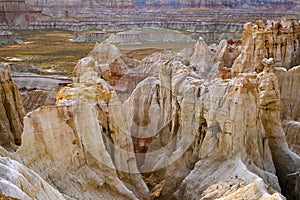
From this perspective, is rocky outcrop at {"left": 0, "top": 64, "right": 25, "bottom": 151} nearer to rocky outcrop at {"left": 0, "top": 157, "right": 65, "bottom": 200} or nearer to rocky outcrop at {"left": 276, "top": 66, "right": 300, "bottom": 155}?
rocky outcrop at {"left": 0, "top": 157, "right": 65, "bottom": 200}

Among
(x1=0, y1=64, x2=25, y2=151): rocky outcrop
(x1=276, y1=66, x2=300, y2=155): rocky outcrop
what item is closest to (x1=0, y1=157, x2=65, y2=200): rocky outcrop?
(x1=0, y1=64, x2=25, y2=151): rocky outcrop

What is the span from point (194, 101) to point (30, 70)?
26.9 m

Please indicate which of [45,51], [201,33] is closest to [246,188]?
[45,51]

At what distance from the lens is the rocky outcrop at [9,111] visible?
34.0ft

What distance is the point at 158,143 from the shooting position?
11.1 meters

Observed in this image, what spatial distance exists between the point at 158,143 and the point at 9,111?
4.15 metres

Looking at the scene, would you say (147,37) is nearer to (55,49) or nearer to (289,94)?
(55,49)

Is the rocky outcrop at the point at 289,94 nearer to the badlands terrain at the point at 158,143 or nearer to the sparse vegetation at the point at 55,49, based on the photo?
the badlands terrain at the point at 158,143

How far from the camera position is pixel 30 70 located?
1330 inches

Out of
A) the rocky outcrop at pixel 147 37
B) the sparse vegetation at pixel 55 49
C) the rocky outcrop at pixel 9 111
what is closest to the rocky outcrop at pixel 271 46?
the rocky outcrop at pixel 9 111

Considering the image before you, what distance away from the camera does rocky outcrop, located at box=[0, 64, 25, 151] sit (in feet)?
34.0

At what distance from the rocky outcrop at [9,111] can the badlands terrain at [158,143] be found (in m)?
0.03

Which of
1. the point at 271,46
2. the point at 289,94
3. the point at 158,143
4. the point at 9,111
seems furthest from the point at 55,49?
the point at 158,143

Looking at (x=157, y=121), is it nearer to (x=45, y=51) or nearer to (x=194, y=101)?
(x=194, y=101)
